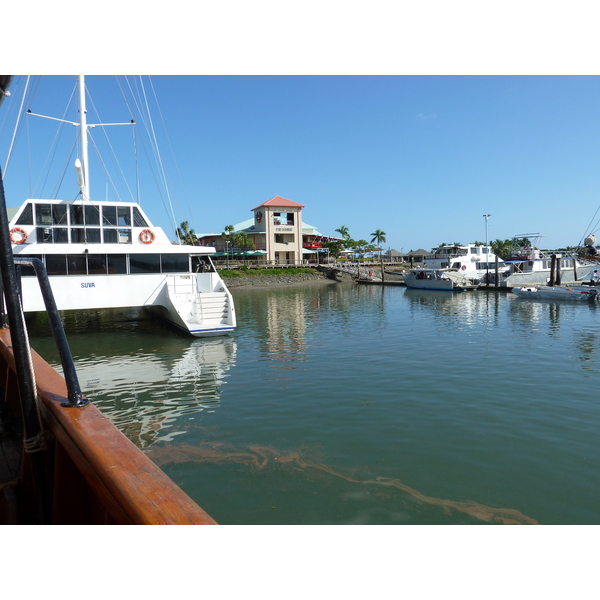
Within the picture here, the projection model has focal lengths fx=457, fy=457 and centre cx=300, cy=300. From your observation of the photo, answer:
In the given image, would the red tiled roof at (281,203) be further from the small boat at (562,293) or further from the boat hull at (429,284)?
the small boat at (562,293)

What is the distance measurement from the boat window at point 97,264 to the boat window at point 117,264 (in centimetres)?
17

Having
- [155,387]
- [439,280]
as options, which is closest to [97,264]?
[155,387]

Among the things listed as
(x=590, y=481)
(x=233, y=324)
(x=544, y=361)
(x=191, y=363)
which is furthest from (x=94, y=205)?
(x=590, y=481)

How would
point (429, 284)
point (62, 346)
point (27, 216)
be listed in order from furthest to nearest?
point (429, 284) < point (27, 216) < point (62, 346)

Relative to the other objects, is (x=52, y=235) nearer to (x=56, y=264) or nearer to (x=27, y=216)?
(x=27, y=216)

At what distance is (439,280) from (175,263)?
31.0m

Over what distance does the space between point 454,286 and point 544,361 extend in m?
30.7

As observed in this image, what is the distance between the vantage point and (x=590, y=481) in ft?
19.0

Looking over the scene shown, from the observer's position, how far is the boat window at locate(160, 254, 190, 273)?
58.4 feet

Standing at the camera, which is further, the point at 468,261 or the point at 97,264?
the point at 468,261

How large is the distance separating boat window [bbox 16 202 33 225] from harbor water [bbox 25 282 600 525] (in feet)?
14.4

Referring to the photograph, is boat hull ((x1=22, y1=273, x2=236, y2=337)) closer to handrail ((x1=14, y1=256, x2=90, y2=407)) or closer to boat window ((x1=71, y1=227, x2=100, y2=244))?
boat window ((x1=71, y1=227, x2=100, y2=244))

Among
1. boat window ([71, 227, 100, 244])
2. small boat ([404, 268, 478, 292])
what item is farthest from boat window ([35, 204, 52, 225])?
small boat ([404, 268, 478, 292])

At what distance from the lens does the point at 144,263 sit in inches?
691
